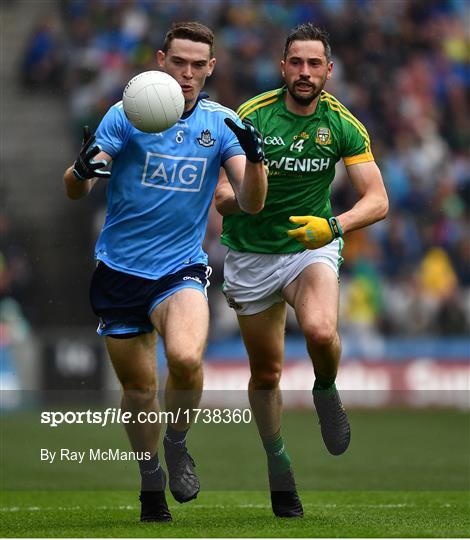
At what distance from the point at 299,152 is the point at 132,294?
149 cm

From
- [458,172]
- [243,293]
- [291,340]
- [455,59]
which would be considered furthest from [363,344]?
[243,293]

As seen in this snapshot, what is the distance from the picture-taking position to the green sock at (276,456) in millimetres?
8633

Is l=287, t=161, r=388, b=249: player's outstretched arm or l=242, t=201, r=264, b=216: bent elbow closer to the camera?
l=242, t=201, r=264, b=216: bent elbow

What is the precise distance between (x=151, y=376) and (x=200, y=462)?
469 centimetres

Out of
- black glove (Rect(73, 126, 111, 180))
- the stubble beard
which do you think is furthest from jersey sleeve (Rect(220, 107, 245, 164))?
black glove (Rect(73, 126, 111, 180))

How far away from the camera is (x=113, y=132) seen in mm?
7820

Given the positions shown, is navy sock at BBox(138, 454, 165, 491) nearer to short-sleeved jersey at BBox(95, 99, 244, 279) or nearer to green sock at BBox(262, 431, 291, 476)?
green sock at BBox(262, 431, 291, 476)

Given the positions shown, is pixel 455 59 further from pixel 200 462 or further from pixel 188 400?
Result: pixel 188 400

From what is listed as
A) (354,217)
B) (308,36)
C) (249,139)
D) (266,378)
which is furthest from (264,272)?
(308,36)

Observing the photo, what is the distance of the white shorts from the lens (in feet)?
28.1

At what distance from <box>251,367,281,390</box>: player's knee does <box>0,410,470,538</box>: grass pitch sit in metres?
0.86

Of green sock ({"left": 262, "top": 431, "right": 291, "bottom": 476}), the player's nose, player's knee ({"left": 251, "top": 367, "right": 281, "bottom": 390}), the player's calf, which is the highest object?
the player's nose

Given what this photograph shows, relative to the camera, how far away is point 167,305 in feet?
25.6

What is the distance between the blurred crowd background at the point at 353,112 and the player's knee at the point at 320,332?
23.7 ft
